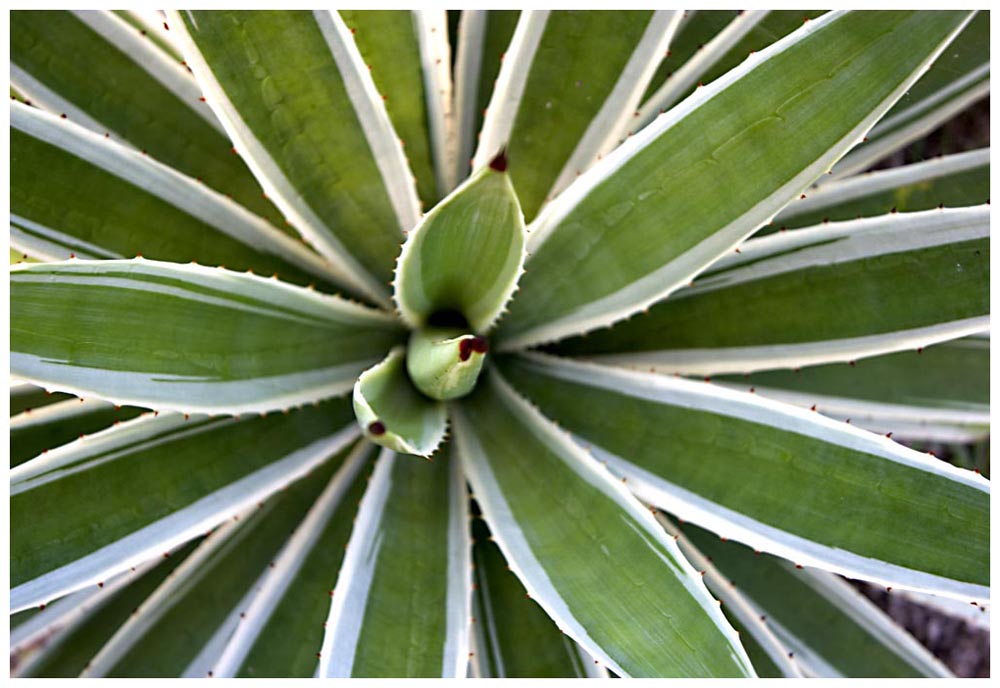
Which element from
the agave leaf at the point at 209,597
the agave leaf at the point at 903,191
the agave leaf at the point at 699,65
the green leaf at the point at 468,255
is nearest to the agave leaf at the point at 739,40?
the agave leaf at the point at 699,65

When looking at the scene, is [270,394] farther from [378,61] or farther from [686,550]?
[686,550]

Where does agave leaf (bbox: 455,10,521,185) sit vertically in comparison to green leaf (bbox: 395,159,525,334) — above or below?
above

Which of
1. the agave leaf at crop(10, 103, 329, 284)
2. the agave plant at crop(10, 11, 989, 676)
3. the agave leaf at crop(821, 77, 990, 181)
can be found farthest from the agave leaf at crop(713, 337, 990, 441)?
the agave leaf at crop(10, 103, 329, 284)

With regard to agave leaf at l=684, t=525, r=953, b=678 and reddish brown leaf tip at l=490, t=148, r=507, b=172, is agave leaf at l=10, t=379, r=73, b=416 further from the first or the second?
agave leaf at l=684, t=525, r=953, b=678

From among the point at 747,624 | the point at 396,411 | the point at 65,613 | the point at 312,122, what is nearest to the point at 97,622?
the point at 65,613

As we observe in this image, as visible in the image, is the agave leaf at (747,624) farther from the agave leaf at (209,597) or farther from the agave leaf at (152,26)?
the agave leaf at (152,26)
